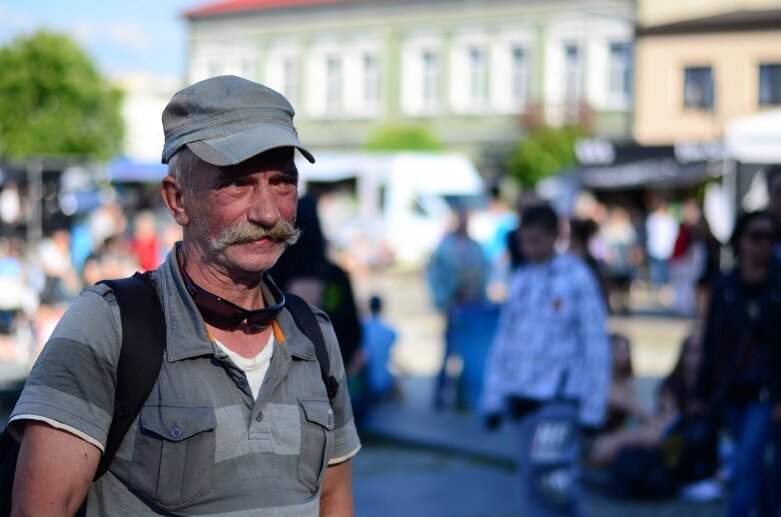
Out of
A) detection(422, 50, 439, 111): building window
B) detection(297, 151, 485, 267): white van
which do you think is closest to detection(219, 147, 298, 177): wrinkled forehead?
detection(297, 151, 485, 267): white van

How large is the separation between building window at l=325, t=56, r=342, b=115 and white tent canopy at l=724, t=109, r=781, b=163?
1591 inches

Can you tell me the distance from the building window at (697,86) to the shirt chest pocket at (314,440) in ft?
141

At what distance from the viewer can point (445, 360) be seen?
40.5 feet

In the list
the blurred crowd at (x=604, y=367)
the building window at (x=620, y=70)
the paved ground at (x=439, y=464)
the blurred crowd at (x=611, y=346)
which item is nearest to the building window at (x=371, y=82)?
the building window at (x=620, y=70)

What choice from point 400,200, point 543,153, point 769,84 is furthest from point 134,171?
point 769,84

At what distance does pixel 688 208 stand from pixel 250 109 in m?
21.9

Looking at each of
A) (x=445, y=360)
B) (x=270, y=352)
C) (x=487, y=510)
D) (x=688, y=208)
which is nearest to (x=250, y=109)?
(x=270, y=352)

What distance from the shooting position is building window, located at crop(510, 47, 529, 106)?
1945 inches

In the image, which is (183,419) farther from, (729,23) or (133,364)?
(729,23)

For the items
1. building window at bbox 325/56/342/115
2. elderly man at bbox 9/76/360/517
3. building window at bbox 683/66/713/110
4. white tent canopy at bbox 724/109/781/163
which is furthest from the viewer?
building window at bbox 325/56/342/115

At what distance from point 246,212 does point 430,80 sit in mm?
50111

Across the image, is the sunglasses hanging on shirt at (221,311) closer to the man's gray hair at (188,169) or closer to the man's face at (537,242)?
the man's gray hair at (188,169)

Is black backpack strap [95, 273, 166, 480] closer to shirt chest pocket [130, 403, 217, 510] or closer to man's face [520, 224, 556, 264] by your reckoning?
shirt chest pocket [130, 403, 217, 510]

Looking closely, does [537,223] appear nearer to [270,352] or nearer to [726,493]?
[726,493]
